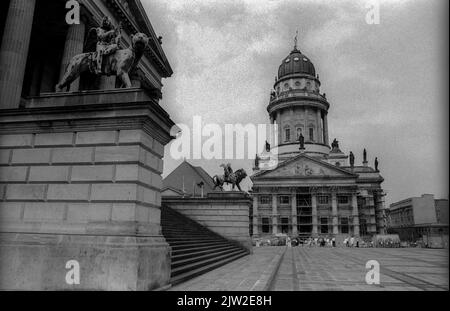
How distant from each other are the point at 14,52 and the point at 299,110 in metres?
78.2

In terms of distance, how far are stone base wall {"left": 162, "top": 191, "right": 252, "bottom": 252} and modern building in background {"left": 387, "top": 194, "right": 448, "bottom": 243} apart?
12985mm

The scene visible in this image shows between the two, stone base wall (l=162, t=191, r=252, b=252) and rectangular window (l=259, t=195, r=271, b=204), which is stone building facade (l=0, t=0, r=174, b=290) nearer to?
stone base wall (l=162, t=191, r=252, b=252)

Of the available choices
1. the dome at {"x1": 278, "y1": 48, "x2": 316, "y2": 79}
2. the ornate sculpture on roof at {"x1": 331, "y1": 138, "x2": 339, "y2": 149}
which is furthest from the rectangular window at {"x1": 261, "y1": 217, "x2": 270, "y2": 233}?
the dome at {"x1": 278, "y1": 48, "x2": 316, "y2": 79}

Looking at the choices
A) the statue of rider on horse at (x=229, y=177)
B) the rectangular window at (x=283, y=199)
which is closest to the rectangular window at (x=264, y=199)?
the rectangular window at (x=283, y=199)

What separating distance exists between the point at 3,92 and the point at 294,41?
96.4 m

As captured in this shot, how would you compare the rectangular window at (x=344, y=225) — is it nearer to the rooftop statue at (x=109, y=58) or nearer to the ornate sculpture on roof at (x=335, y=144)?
the ornate sculpture on roof at (x=335, y=144)

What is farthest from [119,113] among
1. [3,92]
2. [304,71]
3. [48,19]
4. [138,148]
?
[304,71]

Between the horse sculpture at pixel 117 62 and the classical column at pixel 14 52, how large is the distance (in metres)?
5.98

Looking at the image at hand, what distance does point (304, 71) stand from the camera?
90.8 metres

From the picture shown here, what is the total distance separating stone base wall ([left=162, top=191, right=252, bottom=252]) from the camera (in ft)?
84.9

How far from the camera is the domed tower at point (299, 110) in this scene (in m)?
84.6
